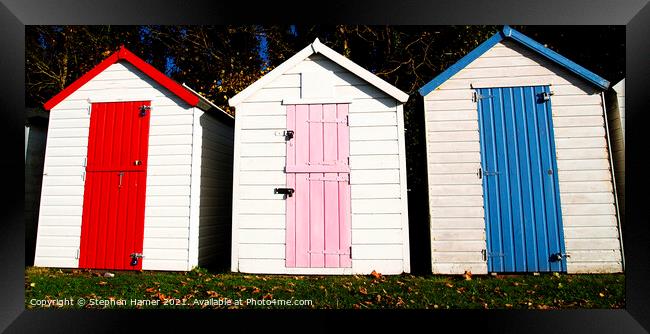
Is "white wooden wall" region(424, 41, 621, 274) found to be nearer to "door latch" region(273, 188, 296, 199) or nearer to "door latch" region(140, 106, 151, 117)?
"door latch" region(273, 188, 296, 199)

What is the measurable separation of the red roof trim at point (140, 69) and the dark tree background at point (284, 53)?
47 cm

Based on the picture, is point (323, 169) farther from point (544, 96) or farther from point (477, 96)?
point (544, 96)

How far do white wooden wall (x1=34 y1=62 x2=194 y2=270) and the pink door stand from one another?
162cm

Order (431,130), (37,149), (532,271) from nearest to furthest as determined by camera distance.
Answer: (532,271), (431,130), (37,149)

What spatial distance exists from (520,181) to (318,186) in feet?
9.15

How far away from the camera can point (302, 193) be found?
496 centimetres

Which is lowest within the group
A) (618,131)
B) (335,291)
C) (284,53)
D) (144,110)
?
(335,291)

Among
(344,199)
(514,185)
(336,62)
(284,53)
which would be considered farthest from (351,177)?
(284,53)
